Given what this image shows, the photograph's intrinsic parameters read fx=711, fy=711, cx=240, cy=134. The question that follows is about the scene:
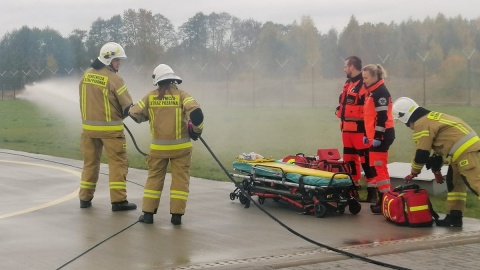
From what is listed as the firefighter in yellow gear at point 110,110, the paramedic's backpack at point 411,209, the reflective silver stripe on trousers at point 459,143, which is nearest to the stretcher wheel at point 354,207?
the paramedic's backpack at point 411,209

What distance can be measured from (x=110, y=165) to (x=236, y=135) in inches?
586

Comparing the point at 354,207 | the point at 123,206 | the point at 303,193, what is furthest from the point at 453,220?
the point at 123,206

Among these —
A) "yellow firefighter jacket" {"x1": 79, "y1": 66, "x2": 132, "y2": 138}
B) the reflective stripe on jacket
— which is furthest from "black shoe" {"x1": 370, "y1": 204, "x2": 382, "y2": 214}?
"yellow firefighter jacket" {"x1": 79, "y1": 66, "x2": 132, "y2": 138}

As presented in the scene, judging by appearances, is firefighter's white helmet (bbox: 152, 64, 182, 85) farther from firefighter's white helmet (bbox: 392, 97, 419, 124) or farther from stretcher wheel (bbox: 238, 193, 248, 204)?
firefighter's white helmet (bbox: 392, 97, 419, 124)

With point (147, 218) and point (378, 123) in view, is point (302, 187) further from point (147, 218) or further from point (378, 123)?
point (147, 218)

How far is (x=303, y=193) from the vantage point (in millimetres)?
9398

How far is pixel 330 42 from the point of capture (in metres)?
42.5

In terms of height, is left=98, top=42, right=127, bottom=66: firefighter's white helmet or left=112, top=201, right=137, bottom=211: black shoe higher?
left=98, top=42, right=127, bottom=66: firefighter's white helmet

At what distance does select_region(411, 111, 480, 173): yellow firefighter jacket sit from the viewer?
8.60 metres

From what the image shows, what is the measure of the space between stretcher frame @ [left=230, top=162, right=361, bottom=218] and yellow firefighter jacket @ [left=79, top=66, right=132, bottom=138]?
2.03m

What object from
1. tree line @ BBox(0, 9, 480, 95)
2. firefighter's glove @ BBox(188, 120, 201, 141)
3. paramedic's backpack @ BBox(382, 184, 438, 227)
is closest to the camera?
paramedic's backpack @ BBox(382, 184, 438, 227)

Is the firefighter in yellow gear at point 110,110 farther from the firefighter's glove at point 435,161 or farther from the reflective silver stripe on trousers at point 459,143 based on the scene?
the reflective silver stripe on trousers at point 459,143

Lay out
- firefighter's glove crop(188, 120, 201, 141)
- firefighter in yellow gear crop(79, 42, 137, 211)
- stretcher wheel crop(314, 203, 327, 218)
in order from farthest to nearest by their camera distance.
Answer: firefighter in yellow gear crop(79, 42, 137, 211) < stretcher wheel crop(314, 203, 327, 218) < firefighter's glove crop(188, 120, 201, 141)

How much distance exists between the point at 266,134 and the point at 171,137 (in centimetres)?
1601
